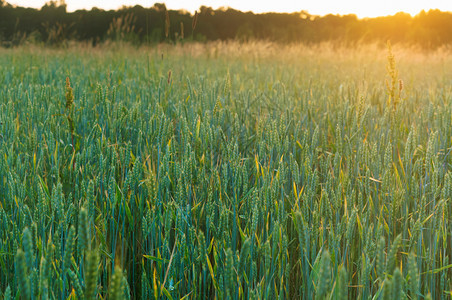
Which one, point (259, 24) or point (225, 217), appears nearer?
point (225, 217)

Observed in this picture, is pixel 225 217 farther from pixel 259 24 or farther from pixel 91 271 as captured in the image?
pixel 259 24

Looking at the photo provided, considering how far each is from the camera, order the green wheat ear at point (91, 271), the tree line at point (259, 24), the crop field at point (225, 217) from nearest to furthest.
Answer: the green wheat ear at point (91, 271), the crop field at point (225, 217), the tree line at point (259, 24)

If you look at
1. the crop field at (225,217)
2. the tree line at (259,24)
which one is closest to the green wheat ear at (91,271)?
the crop field at (225,217)

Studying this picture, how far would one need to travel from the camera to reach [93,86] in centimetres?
279

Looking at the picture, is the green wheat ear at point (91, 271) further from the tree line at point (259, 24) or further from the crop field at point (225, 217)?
the tree line at point (259, 24)

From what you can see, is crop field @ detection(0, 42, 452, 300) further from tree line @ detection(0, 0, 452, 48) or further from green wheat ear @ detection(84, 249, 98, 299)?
tree line @ detection(0, 0, 452, 48)

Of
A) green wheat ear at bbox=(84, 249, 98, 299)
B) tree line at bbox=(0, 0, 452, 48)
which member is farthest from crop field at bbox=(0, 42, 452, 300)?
tree line at bbox=(0, 0, 452, 48)

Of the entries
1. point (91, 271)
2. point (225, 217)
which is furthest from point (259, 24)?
point (91, 271)

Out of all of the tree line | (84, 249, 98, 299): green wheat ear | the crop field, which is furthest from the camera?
the tree line

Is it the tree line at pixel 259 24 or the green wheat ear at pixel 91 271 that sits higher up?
the tree line at pixel 259 24

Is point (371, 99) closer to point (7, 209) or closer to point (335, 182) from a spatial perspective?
point (335, 182)

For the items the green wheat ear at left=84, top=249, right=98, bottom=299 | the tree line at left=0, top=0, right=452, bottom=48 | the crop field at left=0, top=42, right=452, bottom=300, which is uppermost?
the tree line at left=0, top=0, right=452, bottom=48

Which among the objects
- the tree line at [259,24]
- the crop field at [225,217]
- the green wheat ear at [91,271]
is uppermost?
the tree line at [259,24]

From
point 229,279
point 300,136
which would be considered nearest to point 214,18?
point 300,136
